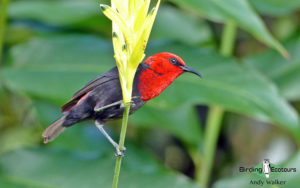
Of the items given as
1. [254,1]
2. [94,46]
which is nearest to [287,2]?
[254,1]

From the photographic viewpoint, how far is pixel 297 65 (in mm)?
2463

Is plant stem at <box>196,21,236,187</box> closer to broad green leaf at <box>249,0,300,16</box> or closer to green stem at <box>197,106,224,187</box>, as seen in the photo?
green stem at <box>197,106,224,187</box>

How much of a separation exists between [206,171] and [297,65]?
70cm

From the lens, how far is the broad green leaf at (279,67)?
2.41 m

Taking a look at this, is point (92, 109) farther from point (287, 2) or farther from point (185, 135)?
point (287, 2)

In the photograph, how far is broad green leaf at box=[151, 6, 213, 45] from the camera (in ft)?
8.77

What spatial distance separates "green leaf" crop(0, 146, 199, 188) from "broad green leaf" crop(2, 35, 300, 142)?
0.76ft

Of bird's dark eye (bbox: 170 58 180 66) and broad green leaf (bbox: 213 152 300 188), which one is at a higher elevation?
broad green leaf (bbox: 213 152 300 188)

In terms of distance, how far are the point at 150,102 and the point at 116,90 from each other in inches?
34.5

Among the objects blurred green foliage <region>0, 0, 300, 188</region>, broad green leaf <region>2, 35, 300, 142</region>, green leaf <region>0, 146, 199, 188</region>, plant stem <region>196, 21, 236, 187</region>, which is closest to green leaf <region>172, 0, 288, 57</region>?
blurred green foliage <region>0, 0, 300, 188</region>

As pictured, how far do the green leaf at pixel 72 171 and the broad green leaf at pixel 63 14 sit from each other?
81 cm

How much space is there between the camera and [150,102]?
160 cm

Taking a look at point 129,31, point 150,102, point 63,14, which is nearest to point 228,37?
point 63,14

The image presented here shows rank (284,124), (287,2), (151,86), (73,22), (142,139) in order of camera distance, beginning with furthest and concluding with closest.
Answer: (142,139) < (73,22) < (287,2) < (284,124) < (151,86)
